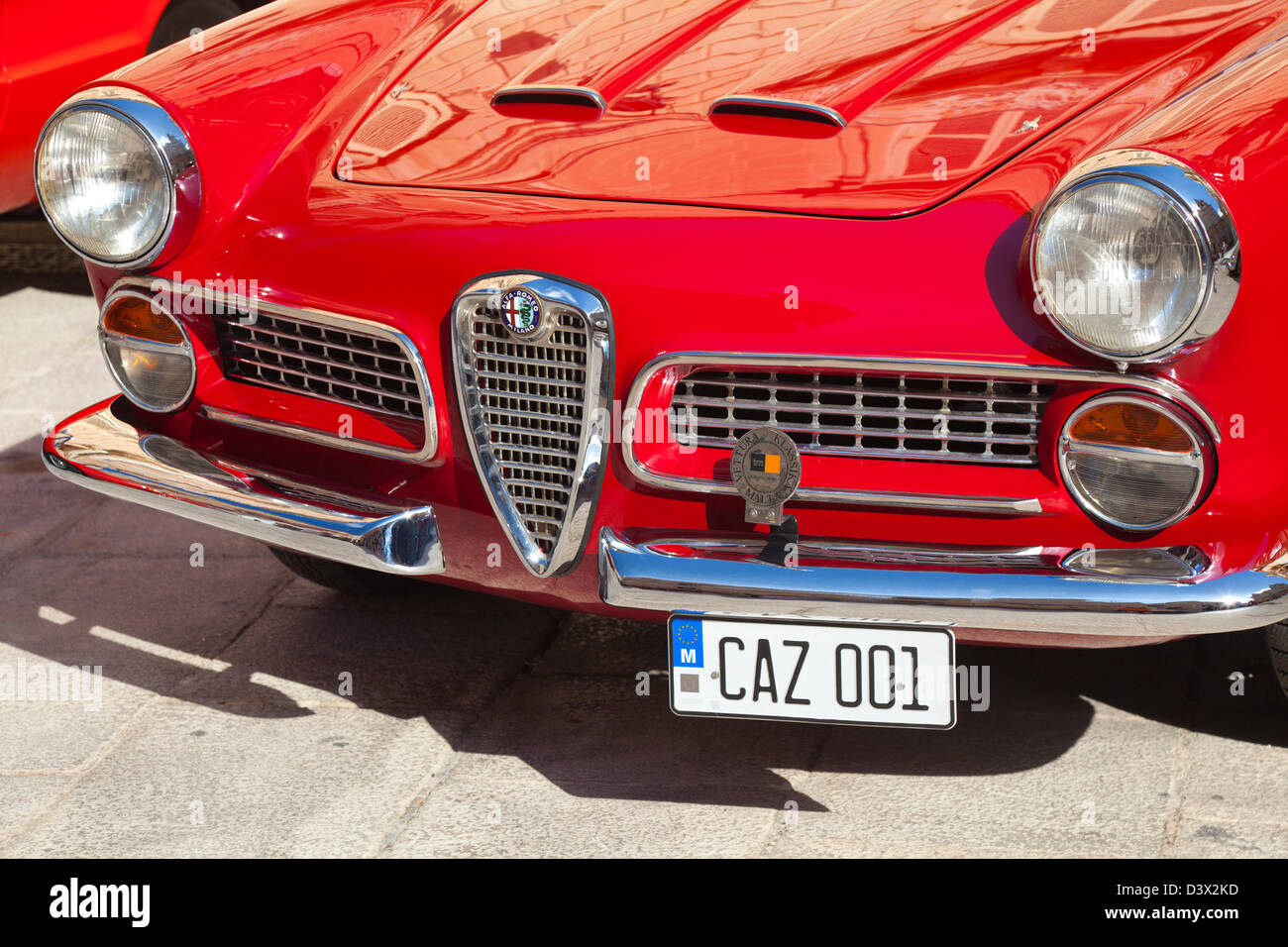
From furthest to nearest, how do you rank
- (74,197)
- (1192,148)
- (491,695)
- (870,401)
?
(491,695) → (74,197) → (870,401) → (1192,148)

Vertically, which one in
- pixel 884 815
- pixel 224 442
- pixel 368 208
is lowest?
pixel 884 815

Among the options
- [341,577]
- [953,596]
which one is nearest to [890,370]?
Answer: [953,596]

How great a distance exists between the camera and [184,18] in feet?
19.4

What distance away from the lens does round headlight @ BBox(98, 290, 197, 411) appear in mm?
2838

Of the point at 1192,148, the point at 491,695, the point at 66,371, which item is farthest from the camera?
the point at 66,371

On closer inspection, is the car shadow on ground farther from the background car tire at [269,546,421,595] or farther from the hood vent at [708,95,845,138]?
the hood vent at [708,95,845,138]

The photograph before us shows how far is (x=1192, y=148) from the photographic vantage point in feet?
7.16

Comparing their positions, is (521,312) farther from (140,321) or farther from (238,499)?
(140,321)

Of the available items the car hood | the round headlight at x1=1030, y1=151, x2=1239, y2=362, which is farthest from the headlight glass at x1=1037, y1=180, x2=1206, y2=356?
the car hood

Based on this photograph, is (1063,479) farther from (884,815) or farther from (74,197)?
(74,197)

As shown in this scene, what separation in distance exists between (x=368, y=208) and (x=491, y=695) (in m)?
1.02

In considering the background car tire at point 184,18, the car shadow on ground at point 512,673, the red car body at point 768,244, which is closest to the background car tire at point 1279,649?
the car shadow on ground at point 512,673

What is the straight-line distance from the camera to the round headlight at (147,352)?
2838 millimetres

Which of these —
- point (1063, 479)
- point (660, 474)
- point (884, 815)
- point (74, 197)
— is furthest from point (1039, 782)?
point (74, 197)
